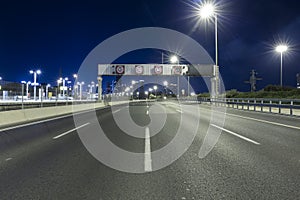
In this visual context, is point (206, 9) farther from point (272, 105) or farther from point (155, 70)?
point (155, 70)

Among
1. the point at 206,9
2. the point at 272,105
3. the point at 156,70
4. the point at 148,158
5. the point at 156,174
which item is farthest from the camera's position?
the point at 156,70

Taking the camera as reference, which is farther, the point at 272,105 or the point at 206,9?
the point at 206,9

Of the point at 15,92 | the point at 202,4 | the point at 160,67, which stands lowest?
the point at 15,92

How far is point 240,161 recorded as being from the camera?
5508mm

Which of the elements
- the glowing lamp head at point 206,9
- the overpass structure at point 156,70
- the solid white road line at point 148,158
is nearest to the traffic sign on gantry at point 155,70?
the overpass structure at point 156,70

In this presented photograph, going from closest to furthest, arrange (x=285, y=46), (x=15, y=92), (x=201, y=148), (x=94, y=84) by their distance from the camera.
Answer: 1. (x=201, y=148)
2. (x=15, y=92)
3. (x=285, y=46)
4. (x=94, y=84)

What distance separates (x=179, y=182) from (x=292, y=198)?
5.48 ft

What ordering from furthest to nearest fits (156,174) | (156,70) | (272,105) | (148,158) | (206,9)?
(156,70)
(206,9)
(272,105)
(148,158)
(156,174)

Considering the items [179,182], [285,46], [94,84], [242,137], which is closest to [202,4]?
[285,46]

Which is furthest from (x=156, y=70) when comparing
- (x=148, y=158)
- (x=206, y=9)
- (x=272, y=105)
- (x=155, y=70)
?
(x=148, y=158)

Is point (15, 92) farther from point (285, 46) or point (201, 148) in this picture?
point (285, 46)

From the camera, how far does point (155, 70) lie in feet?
141

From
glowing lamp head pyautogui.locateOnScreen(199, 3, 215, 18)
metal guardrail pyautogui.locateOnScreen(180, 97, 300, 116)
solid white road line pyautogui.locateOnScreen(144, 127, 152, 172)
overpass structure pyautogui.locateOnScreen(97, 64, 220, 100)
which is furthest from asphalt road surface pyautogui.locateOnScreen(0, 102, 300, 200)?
overpass structure pyautogui.locateOnScreen(97, 64, 220, 100)

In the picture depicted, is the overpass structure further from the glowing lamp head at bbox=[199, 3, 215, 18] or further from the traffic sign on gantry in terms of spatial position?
the glowing lamp head at bbox=[199, 3, 215, 18]
